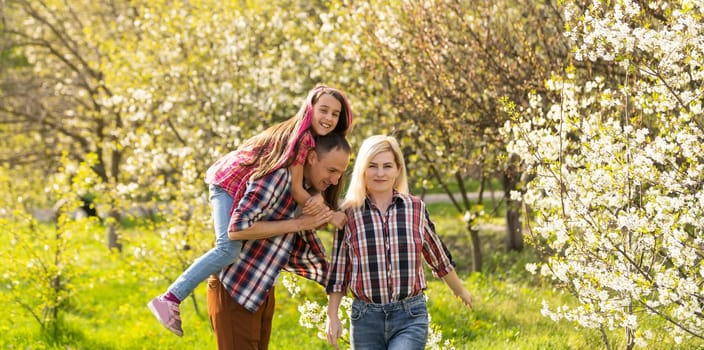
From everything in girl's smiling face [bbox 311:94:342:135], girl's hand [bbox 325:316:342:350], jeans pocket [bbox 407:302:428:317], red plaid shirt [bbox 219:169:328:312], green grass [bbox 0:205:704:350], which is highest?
girl's smiling face [bbox 311:94:342:135]

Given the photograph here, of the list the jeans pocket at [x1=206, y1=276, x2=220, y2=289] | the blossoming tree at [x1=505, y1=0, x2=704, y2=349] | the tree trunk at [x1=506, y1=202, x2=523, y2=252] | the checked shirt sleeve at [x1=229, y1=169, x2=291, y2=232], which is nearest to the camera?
the checked shirt sleeve at [x1=229, y1=169, x2=291, y2=232]

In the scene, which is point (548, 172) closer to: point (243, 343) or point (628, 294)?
point (628, 294)

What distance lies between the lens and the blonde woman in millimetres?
3482

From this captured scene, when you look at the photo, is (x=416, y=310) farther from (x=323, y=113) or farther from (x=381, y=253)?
(x=323, y=113)

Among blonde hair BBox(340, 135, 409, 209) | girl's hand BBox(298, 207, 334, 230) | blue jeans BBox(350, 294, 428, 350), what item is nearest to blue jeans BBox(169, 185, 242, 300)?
girl's hand BBox(298, 207, 334, 230)

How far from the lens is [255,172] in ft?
11.5

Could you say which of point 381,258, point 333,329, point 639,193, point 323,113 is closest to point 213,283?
point 333,329

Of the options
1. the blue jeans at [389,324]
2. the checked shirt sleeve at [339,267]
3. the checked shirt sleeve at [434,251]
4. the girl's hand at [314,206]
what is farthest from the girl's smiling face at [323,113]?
the blue jeans at [389,324]

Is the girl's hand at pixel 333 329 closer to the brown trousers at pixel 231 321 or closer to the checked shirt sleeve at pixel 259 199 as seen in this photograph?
A: the brown trousers at pixel 231 321

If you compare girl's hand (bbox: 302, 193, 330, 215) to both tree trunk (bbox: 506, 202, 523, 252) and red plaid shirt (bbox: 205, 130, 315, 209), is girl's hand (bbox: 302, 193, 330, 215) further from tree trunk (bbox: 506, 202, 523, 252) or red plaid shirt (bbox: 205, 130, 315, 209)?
tree trunk (bbox: 506, 202, 523, 252)

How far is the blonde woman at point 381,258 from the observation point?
3482 millimetres

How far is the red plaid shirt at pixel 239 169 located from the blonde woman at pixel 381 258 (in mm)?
301

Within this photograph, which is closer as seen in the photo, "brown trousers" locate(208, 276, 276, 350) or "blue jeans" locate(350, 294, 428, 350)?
"blue jeans" locate(350, 294, 428, 350)

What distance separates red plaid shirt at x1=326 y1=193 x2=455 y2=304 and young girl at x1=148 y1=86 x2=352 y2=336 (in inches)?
5.8
